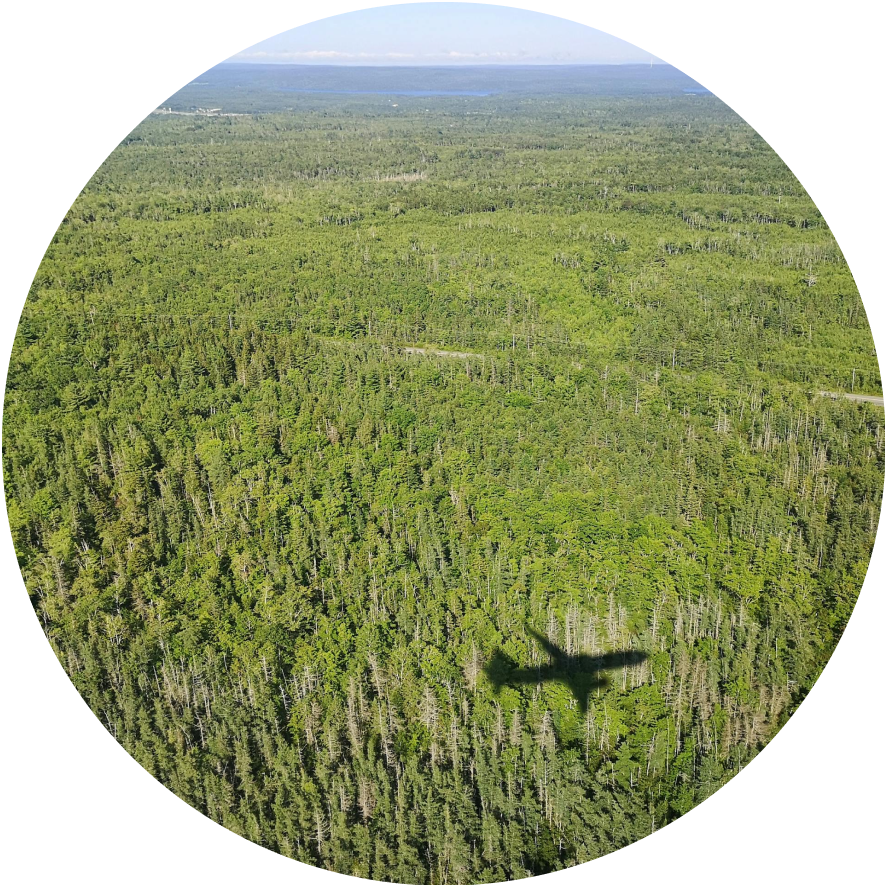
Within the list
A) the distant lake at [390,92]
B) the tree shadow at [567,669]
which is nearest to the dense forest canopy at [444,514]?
the tree shadow at [567,669]

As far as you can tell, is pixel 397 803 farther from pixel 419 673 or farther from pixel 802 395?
pixel 802 395

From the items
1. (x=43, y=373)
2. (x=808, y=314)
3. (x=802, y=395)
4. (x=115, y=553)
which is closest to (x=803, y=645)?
(x=802, y=395)

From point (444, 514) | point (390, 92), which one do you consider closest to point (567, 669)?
point (444, 514)

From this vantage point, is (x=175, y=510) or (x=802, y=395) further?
(x=802, y=395)

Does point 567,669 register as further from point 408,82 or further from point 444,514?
point 408,82

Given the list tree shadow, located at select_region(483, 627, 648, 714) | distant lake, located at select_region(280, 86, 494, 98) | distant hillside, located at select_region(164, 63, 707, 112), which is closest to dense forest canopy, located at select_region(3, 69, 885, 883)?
tree shadow, located at select_region(483, 627, 648, 714)

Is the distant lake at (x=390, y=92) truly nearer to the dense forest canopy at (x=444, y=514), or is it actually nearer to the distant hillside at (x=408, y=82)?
the distant hillside at (x=408, y=82)

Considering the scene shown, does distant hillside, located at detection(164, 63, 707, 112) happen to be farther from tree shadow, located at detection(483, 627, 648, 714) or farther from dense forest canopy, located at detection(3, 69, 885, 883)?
Result: tree shadow, located at detection(483, 627, 648, 714)
